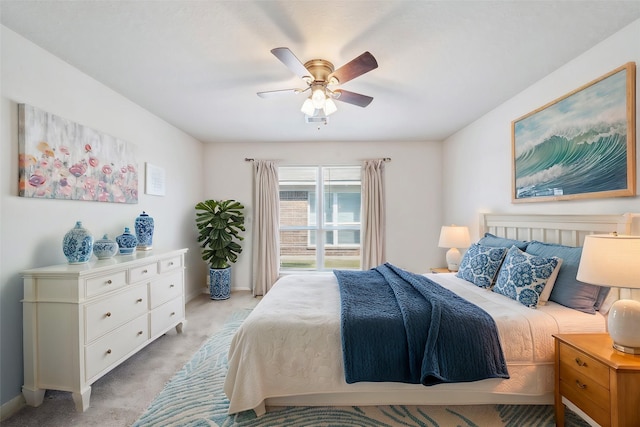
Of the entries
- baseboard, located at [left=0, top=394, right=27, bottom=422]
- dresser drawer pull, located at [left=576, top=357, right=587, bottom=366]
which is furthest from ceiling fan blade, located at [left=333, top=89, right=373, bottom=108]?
baseboard, located at [left=0, top=394, right=27, bottom=422]

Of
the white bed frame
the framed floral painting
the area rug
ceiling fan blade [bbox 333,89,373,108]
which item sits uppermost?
ceiling fan blade [bbox 333,89,373,108]

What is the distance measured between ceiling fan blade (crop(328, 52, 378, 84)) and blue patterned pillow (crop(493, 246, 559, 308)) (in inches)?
70.4

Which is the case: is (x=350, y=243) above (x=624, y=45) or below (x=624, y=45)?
below

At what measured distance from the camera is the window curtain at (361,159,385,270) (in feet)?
15.5

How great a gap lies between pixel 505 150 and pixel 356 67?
216cm

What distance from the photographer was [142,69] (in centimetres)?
244

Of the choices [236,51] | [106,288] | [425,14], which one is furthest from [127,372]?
[425,14]

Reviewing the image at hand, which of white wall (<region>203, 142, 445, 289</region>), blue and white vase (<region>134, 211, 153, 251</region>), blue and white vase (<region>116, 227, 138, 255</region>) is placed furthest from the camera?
white wall (<region>203, 142, 445, 289</region>)

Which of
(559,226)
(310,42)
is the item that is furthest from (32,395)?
(559,226)

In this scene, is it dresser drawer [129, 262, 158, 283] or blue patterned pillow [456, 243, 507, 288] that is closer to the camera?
dresser drawer [129, 262, 158, 283]

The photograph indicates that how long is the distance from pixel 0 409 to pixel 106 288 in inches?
34.0

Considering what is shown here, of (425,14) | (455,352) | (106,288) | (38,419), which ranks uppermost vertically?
(425,14)

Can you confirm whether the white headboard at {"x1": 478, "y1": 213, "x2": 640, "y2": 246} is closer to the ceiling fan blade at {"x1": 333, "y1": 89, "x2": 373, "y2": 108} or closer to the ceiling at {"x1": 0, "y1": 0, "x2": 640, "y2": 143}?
the ceiling at {"x1": 0, "y1": 0, "x2": 640, "y2": 143}

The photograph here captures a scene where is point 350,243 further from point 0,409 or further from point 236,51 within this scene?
point 0,409
